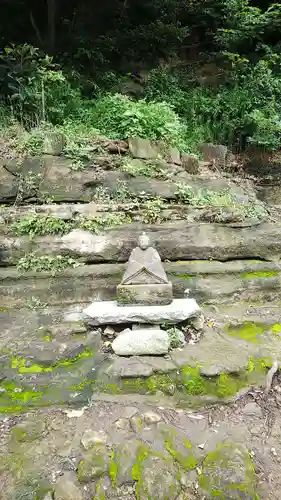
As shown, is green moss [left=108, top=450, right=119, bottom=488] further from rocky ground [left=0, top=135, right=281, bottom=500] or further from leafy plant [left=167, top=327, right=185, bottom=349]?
leafy plant [left=167, top=327, right=185, bottom=349]

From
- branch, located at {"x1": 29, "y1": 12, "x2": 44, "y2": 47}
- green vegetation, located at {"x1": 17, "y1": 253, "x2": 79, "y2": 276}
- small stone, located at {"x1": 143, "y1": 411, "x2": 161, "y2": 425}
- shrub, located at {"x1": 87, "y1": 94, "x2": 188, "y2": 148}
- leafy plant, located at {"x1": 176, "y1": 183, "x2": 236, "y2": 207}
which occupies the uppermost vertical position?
branch, located at {"x1": 29, "y1": 12, "x2": 44, "y2": 47}

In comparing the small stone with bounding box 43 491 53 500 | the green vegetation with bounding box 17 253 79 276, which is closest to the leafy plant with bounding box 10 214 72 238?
the green vegetation with bounding box 17 253 79 276

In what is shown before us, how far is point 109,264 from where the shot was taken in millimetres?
5676

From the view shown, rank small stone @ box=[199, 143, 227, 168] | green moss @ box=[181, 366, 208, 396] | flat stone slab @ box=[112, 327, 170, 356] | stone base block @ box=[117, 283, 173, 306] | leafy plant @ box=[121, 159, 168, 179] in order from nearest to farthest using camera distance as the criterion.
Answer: green moss @ box=[181, 366, 208, 396], flat stone slab @ box=[112, 327, 170, 356], stone base block @ box=[117, 283, 173, 306], leafy plant @ box=[121, 159, 168, 179], small stone @ box=[199, 143, 227, 168]

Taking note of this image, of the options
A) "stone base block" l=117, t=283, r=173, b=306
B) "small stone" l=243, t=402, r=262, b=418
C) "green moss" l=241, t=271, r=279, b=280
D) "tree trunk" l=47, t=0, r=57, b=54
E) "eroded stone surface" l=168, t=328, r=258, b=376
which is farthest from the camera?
"tree trunk" l=47, t=0, r=57, b=54

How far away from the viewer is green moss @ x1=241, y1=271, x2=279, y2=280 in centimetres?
559

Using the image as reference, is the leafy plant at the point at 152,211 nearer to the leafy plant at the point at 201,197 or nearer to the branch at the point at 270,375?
the leafy plant at the point at 201,197

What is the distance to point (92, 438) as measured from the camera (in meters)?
3.16

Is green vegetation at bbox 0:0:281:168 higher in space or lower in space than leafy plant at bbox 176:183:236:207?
higher

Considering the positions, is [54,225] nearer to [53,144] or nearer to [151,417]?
[53,144]

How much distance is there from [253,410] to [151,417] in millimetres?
1076

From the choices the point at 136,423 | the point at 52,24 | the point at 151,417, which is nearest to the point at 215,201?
the point at 151,417

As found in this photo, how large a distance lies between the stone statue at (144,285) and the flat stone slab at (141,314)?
0.11 m

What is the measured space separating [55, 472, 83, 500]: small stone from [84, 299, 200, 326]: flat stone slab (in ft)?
6.21
